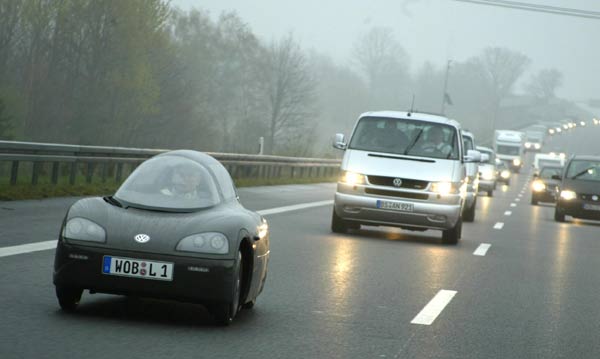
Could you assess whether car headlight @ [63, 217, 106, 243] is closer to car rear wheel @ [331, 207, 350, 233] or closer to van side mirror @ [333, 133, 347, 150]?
car rear wheel @ [331, 207, 350, 233]

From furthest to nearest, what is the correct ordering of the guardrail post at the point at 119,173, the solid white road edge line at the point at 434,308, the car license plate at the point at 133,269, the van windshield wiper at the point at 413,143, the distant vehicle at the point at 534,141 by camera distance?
the distant vehicle at the point at 534,141
the guardrail post at the point at 119,173
the van windshield wiper at the point at 413,143
the solid white road edge line at the point at 434,308
the car license plate at the point at 133,269

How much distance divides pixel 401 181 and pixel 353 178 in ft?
2.40

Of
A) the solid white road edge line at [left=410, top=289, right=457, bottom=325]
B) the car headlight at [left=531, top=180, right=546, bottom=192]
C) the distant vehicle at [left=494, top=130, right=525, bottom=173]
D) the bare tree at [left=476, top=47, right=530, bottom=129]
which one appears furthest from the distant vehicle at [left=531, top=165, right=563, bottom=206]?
the bare tree at [left=476, top=47, right=530, bottom=129]

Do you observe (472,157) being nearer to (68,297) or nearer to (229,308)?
(229,308)

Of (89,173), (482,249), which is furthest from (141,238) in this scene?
(89,173)

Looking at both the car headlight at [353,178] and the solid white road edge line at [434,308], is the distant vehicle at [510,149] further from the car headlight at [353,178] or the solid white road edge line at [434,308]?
the solid white road edge line at [434,308]

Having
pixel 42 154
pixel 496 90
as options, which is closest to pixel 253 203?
pixel 42 154

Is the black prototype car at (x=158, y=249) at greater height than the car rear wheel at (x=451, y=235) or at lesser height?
greater

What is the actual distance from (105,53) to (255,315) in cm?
5117

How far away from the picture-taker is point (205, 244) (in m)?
7.71

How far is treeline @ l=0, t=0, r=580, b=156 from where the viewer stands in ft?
182

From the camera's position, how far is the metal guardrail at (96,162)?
20.2 m

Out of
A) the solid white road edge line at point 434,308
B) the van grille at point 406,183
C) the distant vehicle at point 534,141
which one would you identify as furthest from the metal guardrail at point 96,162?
the distant vehicle at point 534,141

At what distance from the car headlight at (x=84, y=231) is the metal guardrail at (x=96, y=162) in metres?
11.6
